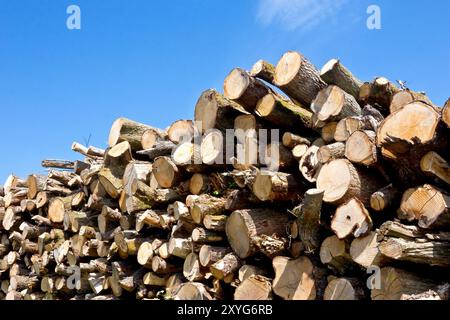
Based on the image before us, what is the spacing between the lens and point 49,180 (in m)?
6.86

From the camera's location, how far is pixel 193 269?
14.3ft

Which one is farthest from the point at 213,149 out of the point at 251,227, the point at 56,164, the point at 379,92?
the point at 56,164

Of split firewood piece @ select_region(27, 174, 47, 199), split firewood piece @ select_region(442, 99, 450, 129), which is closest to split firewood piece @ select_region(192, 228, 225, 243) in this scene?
split firewood piece @ select_region(442, 99, 450, 129)

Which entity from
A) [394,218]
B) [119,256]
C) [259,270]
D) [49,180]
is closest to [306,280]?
[259,270]

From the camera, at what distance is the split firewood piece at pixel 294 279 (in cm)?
356

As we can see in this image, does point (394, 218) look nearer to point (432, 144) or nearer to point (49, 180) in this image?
point (432, 144)

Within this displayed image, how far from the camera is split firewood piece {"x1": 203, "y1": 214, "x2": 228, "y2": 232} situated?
4.21 metres

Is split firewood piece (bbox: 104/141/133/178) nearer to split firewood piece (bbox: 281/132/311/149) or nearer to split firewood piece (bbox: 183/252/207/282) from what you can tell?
split firewood piece (bbox: 183/252/207/282)

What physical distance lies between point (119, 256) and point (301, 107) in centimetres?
258

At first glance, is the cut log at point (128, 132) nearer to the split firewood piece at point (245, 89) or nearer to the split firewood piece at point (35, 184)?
the split firewood piece at point (245, 89)

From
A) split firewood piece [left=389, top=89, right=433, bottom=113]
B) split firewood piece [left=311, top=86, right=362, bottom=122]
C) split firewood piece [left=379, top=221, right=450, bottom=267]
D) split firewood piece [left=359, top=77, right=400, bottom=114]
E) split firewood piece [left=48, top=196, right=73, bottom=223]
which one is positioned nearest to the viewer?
→ split firewood piece [left=379, top=221, right=450, bottom=267]

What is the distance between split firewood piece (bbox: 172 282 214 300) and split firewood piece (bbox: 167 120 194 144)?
1.35 meters

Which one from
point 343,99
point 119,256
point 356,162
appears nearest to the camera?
point 356,162

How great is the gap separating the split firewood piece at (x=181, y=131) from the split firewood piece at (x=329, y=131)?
1419 mm
